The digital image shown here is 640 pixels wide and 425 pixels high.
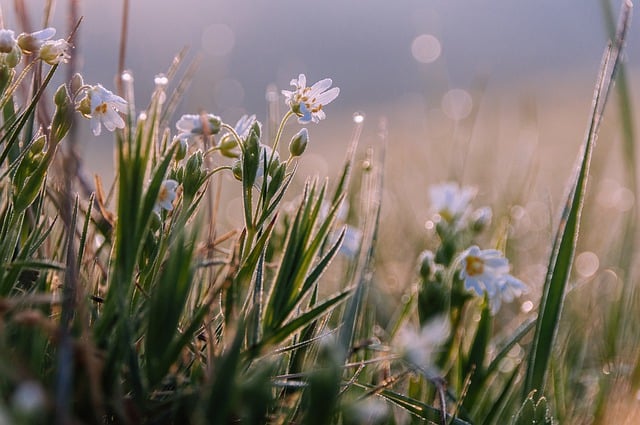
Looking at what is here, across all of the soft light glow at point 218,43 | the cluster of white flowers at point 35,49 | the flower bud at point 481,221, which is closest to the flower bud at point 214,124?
the cluster of white flowers at point 35,49

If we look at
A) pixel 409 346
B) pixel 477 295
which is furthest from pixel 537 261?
pixel 409 346

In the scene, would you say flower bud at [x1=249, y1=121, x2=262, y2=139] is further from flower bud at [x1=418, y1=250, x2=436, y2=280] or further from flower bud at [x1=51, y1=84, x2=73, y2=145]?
flower bud at [x1=418, y1=250, x2=436, y2=280]

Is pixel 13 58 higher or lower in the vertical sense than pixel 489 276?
higher

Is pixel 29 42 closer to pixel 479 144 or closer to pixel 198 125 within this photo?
pixel 198 125

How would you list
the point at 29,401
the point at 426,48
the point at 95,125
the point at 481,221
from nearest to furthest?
the point at 29,401 → the point at 95,125 → the point at 481,221 → the point at 426,48

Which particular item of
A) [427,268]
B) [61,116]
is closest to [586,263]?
[427,268]

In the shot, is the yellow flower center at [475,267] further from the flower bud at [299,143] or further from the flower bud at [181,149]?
the flower bud at [181,149]
